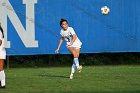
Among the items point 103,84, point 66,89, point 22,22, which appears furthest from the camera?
point 22,22

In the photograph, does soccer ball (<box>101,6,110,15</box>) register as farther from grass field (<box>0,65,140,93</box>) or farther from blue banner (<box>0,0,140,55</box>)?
grass field (<box>0,65,140,93</box>)

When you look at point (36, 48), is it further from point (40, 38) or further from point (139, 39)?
point (139, 39)

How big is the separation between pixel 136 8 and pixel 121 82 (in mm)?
8787

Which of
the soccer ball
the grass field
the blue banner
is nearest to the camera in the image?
the grass field

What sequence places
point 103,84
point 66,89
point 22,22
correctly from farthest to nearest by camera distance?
point 22,22, point 103,84, point 66,89

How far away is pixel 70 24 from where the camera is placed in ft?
73.4

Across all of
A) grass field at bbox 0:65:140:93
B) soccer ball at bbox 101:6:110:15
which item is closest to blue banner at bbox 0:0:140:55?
soccer ball at bbox 101:6:110:15

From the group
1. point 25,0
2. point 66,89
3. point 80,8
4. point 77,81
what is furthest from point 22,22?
point 66,89

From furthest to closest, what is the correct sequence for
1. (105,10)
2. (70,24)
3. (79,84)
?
Result: (105,10)
(70,24)
(79,84)

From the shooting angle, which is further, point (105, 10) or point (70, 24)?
point (105, 10)

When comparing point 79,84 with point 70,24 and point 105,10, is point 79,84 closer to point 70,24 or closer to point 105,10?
point 70,24

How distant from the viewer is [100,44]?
73.8 feet

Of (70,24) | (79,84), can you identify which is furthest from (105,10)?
(79,84)

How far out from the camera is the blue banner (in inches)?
867
